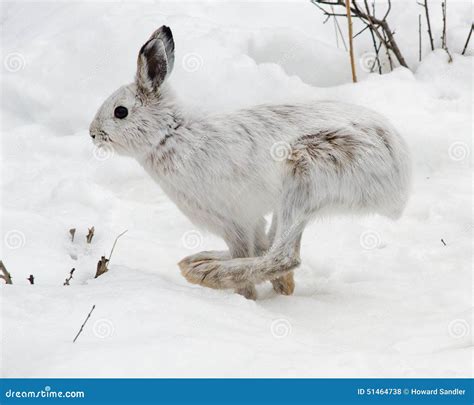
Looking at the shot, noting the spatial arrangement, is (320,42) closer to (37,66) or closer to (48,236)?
(37,66)

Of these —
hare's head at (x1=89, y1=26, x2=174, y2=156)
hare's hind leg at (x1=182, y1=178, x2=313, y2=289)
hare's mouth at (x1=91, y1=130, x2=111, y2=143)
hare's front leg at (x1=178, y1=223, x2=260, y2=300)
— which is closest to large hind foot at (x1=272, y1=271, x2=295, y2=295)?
hare's front leg at (x1=178, y1=223, x2=260, y2=300)

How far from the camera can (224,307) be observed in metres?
3.07

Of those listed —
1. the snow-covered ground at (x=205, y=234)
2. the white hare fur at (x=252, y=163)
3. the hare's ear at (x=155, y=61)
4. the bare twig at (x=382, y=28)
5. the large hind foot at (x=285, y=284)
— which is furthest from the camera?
the bare twig at (x=382, y=28)

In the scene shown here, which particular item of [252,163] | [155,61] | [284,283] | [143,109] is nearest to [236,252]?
[284,283]

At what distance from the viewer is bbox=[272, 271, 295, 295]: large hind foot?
3.66 meters

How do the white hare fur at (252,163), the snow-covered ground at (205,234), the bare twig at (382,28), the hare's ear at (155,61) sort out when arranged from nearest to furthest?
the snow-covered ground at (205,234), the white hare fur at (252,163), the hare's ear at (155,61), the bare twig at (382,28)

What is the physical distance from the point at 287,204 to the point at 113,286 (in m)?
0.84

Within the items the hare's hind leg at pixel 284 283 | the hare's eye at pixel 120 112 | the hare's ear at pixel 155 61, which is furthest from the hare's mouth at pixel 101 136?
the hare's hind leg at pixel 284 283

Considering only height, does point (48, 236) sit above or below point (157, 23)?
below

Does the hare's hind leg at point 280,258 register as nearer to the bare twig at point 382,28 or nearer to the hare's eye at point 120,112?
the hare's eye at point 120,112

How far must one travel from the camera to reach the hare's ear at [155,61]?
3547mm

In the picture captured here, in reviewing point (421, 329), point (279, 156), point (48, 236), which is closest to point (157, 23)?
point (48, 236)

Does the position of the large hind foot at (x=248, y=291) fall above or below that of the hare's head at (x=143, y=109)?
below
